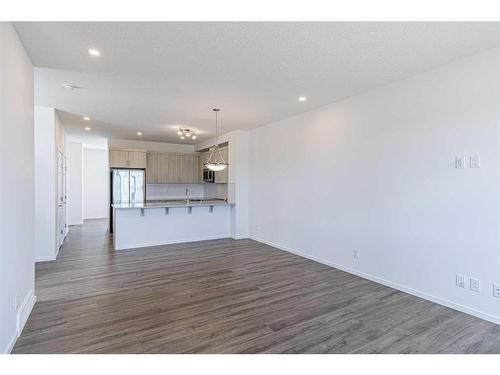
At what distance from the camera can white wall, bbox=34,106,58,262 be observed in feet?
15.4

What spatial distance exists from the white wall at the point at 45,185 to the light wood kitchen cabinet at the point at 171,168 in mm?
3432

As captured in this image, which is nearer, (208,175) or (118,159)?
(118,159)

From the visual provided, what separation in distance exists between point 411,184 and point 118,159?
724 cm

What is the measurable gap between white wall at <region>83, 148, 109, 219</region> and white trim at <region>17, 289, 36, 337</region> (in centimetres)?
787

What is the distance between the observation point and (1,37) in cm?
198

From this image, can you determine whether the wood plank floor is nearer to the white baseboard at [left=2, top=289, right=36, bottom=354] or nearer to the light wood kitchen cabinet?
the white baseboard at [left=2, top=289, right=36, bottom=354]

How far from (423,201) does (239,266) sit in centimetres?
278

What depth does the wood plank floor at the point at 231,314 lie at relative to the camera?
2.23 meters

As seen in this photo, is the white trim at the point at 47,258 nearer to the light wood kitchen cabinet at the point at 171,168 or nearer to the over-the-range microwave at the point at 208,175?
the light wood kitchen cabinet at the point at 171,168

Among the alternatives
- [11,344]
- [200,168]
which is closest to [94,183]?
[200,168]

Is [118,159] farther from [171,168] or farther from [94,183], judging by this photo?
[94,183]

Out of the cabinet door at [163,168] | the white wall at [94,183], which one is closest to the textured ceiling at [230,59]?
the cabinet door at [163,168]

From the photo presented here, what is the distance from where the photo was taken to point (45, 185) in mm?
4734
